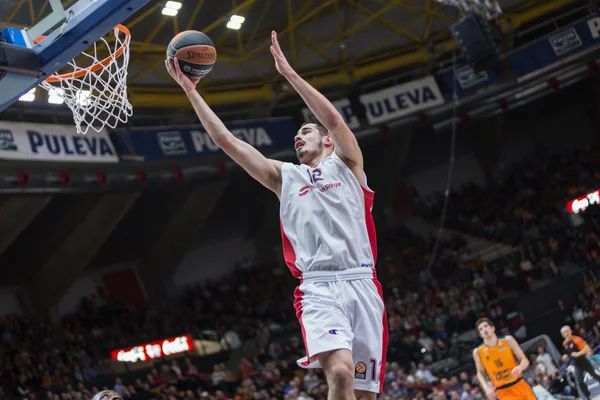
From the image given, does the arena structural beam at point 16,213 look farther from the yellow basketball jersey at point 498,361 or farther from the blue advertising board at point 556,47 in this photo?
the yellow basketball jersey at point 498,361

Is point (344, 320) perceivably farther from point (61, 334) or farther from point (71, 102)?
point (61, 334)

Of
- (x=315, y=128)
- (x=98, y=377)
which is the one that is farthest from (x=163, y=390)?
(x=315, y=128)

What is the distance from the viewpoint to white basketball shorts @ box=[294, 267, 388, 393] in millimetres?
4426

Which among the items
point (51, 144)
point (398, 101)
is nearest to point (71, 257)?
point (51, 144)

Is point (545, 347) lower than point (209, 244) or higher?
lower

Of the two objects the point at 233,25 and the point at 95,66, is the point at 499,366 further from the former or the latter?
the point at 233,25

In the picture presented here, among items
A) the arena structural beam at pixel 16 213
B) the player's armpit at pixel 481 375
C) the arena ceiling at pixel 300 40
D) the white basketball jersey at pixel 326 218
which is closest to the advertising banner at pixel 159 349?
the arena structural beam at pixel 16 213

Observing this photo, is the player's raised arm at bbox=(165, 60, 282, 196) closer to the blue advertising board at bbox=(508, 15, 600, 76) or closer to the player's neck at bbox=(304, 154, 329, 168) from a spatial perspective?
the player's neck at bbox=(304, 154, 329, 168)

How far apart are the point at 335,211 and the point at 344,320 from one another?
0.63 m

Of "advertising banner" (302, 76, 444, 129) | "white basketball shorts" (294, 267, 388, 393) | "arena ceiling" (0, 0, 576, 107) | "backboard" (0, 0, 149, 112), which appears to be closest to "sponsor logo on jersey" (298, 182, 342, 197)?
"white basketball shorts" (294, 267, 388, 393)

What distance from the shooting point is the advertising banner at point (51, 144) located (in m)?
16.8

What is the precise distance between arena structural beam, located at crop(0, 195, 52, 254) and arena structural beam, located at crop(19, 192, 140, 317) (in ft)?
6.94

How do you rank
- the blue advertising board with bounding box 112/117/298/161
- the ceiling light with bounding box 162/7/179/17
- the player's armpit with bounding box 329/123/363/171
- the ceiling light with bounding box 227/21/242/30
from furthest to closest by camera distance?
1. the ceiling light with bounding box 227/21/242/30
2. the blue advertising board with bounding box 112/117/298/161
3. the ceiling light with bounding box 162/7/179/17
4. the player's armpit with bounding box 329/123/363/171

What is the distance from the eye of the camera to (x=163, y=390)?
17.6 metres
